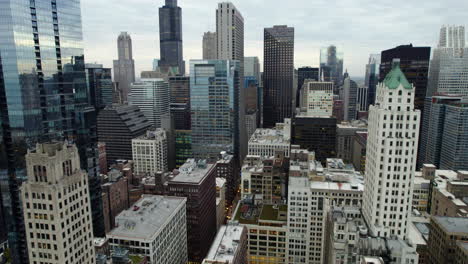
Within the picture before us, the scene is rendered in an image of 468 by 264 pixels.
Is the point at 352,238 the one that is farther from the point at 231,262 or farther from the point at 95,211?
the point at 95,211

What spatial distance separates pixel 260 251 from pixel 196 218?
3629 centimetres

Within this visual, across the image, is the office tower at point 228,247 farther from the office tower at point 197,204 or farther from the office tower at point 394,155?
the office tower at point 394,155

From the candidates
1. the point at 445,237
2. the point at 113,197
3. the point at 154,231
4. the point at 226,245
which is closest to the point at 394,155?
the point at 445,237

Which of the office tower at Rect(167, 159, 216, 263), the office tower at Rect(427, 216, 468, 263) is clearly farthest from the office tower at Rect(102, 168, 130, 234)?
the office tower at Rect(427, 216, 468, 263)

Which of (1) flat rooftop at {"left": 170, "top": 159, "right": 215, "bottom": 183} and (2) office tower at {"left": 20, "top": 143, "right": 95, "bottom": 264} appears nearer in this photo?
(2) office tower at {"left": 20, "top": 143, "right": 95, "bottom": 264}

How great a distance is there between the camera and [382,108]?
95750 millimetres

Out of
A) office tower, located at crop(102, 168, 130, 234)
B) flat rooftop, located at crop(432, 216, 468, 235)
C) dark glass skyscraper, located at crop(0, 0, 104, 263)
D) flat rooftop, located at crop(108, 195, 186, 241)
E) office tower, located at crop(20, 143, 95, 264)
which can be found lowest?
office tower, located at crop(102, 168, 130, 234)

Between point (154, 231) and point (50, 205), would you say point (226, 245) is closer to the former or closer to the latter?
point (154, 231)

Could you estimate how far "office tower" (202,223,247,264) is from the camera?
10388cm

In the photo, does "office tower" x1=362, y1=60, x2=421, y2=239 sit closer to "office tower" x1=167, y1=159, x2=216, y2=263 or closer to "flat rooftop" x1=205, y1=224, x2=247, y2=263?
"flat rooftop" x1=205, y1=224, x2=247, y2=263

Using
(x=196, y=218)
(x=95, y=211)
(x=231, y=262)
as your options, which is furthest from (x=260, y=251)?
(x=95, y=211)

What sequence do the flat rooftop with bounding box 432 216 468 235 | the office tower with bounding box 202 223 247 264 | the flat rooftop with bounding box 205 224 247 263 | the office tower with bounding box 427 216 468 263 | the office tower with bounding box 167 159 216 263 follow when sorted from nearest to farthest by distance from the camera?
1. the office tower with bounding box 202 223 247 264
2. the flat rooftop with bounding box 205 224 247 263
3. the office tower with bounding box 427 216 468 263
4. the flat rooftop with bounding box 432 216 468 235
5. the office tower with bounding box 167 159 216 263

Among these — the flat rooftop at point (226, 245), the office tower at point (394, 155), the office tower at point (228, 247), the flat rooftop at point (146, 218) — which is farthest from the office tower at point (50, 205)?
the office tower at point (394, 155)

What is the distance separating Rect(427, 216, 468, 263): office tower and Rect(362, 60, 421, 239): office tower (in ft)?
80.1
